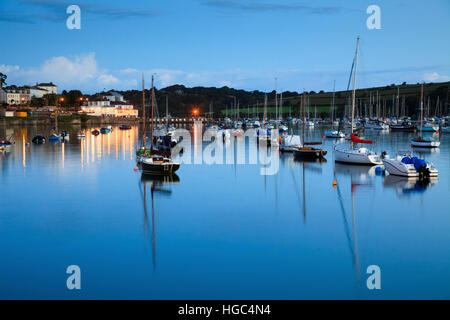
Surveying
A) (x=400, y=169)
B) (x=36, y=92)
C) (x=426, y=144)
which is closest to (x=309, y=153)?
(x=400, y=169)

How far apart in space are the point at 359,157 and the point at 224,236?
21.1 metres

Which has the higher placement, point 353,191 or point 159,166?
point 159,166

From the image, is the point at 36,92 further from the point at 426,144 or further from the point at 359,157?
the point at 359,157

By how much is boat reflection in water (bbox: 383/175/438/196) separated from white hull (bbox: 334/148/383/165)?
442 centimetres

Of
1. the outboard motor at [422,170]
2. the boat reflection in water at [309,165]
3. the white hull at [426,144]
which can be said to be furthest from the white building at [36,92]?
the outboard motor at [422,170]

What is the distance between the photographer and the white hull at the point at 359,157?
121ft

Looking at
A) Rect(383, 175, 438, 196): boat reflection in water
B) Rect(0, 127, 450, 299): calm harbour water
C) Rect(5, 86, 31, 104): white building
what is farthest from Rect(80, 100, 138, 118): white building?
Rect(383, 175, 438, 196): boat reflection in water

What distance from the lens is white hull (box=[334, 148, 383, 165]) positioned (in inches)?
1449

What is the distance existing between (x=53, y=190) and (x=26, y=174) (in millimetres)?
7906

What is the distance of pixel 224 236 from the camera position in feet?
62.1

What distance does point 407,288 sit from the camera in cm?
1370

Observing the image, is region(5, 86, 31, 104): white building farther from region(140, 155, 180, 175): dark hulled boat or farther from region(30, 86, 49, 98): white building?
region(140, 155, 180, 175): dark hulled boat
